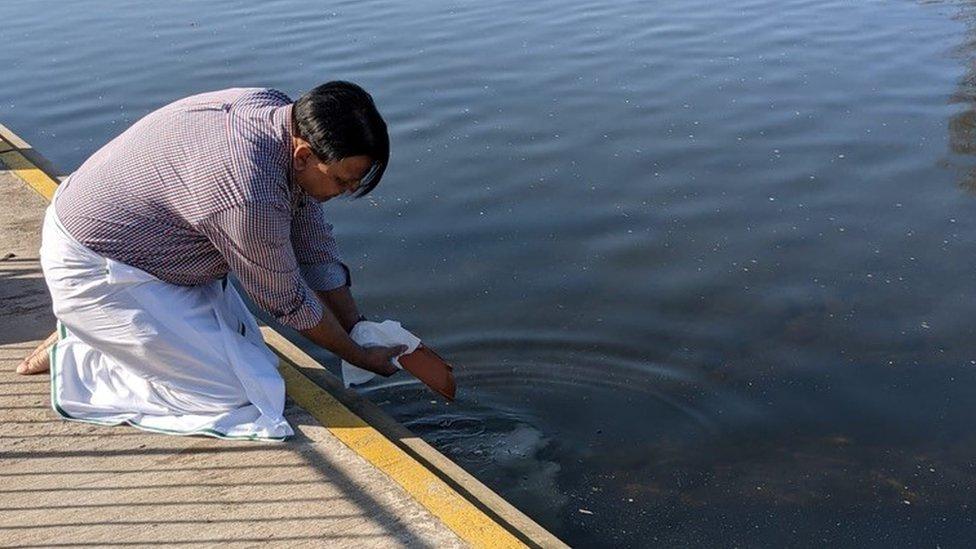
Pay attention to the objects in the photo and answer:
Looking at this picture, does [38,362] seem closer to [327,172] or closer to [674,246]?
[327,172]

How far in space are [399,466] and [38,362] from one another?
1.74 meters

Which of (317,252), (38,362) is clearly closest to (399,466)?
(317,252)

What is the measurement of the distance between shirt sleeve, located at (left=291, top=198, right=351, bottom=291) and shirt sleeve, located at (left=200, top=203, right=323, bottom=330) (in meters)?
0.46

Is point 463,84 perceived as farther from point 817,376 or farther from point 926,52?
point 817,376

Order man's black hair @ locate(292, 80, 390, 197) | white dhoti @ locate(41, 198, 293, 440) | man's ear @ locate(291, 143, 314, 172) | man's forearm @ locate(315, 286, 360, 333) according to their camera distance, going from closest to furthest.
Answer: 1. man's black hair @ locate(292, 80, 390, 197)
2. man's ear @ locate(291, 143, 314, 172)
3. white dhoti @ locate(41, 198, 293, 440)
4. man's forearm @ locate(315, 286, 360, 333)

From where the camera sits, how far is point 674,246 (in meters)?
7.51

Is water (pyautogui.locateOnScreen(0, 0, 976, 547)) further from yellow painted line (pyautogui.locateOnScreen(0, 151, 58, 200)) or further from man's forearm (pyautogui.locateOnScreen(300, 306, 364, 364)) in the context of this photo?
yellow painted line (pyautogui.locateOnScreen(0, 151, 58, 200))

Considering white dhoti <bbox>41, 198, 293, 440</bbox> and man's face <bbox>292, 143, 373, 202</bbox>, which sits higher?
man's face <bbox>292, 143, 373, 202</bbox>

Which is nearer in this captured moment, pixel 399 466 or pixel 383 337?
pixel 399 466

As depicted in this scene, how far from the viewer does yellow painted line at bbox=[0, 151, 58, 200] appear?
7.70 meters

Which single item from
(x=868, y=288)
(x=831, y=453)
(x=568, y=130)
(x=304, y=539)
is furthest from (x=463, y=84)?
(x=304, y=539)

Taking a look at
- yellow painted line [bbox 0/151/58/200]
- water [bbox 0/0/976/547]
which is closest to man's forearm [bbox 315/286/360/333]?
water [bbox 0/0/976/547]

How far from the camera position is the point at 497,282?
725 centimetres

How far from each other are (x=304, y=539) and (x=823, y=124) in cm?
654
